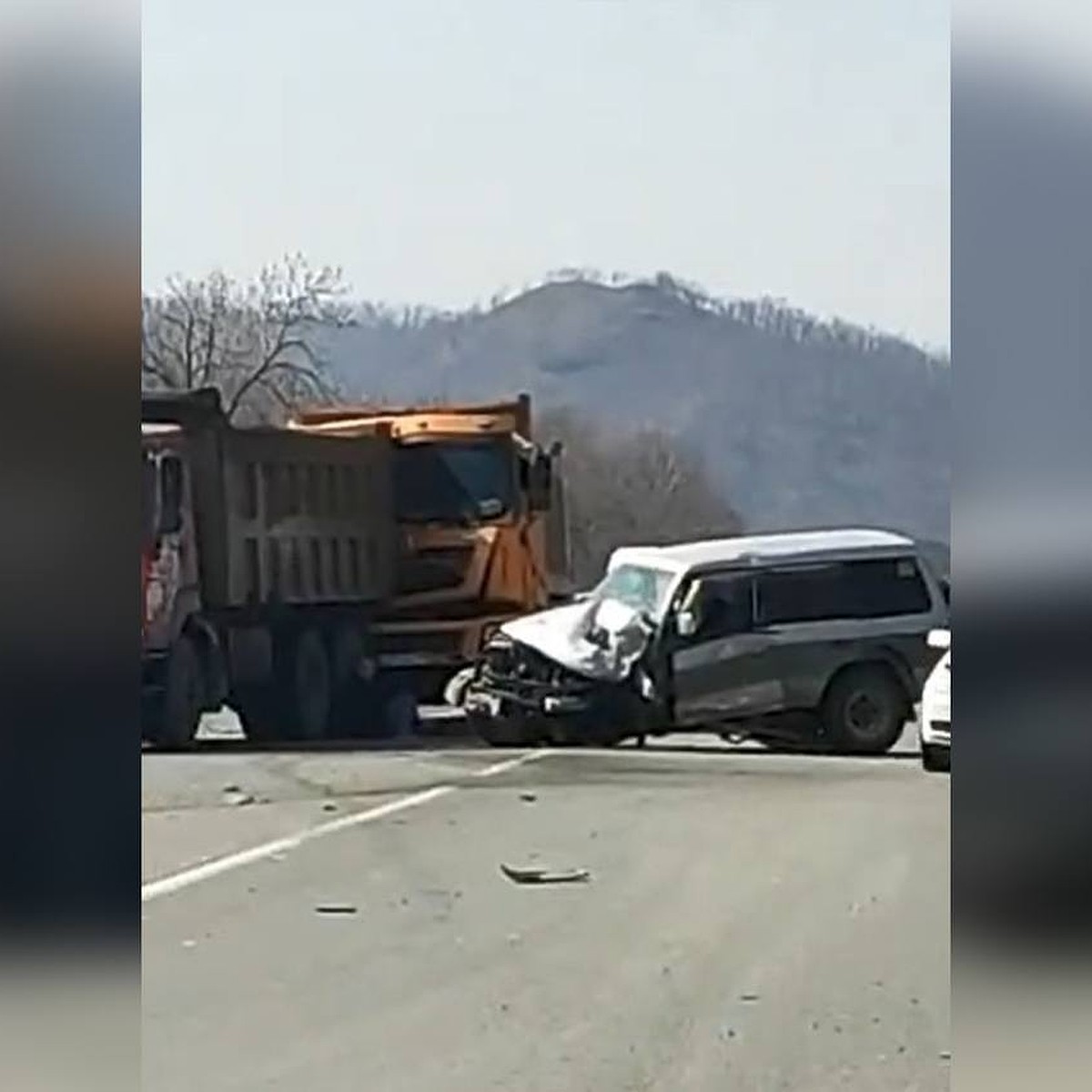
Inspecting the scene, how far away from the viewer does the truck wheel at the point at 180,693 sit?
2.68m

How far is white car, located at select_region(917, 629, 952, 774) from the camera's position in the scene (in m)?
2.64

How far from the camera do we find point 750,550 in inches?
105

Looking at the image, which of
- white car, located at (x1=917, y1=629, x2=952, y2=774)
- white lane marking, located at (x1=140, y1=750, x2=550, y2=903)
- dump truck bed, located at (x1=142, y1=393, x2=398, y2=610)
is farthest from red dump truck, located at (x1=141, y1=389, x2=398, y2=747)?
white car, located at (x1=917, y1=629, x2=952, y2=774)

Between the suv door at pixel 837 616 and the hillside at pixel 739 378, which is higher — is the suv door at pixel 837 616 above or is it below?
below

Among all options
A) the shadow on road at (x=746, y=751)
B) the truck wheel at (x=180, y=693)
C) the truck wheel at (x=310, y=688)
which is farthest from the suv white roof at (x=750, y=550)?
the truck wheel at (x=180, y=693)

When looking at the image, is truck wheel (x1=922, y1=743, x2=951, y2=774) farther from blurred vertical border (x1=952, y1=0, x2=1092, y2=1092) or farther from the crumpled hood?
the crumpled hood

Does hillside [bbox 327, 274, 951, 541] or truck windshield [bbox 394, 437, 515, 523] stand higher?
hillside [bbox 327, 274, 951, 541]

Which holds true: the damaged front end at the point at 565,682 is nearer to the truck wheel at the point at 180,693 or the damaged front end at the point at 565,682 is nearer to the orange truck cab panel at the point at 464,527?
the orange truck cab panel at the point at 464,527

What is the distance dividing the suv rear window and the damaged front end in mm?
159

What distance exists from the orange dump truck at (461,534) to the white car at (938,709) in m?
0.44

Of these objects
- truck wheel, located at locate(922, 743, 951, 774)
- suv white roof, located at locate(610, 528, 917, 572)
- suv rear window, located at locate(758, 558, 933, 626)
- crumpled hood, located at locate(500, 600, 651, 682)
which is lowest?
truck wheel, located at locate(922, 743, 951, 774)

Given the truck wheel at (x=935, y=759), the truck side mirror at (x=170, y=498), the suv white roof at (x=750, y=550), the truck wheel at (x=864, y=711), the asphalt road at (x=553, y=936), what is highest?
the truck side mirror at (x=170, y=498)

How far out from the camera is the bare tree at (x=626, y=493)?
2627 mm

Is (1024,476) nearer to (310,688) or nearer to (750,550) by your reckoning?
(750,550)
